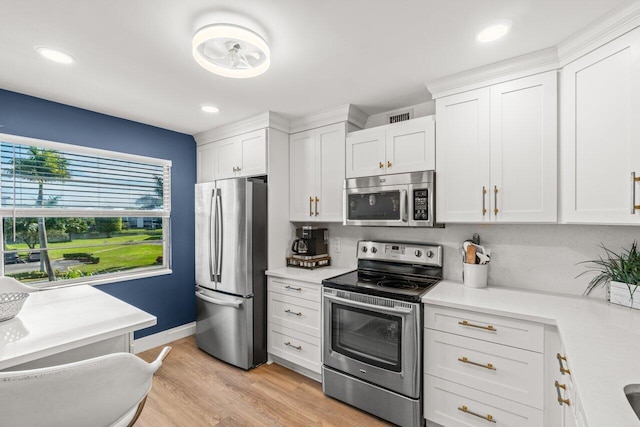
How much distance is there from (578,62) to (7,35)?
319cm

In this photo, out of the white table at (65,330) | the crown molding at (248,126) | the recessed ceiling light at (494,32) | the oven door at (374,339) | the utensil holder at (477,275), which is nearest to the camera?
the white table at (65,330)

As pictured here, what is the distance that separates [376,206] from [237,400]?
190 centimetres

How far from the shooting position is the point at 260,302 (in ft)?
9.34

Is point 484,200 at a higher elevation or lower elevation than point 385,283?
higher

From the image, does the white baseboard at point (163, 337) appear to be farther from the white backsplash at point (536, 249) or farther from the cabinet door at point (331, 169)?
the white backsplash at point (536, 249)

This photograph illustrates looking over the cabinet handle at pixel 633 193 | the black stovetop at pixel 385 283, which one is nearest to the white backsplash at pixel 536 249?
the black stovetop at pixel 385 283

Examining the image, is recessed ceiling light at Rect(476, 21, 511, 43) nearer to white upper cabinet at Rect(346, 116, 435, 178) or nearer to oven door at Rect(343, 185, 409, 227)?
white upper cabinet at Rect(346, 116, 435, 178)

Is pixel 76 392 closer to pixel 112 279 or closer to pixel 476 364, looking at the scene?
pixel 476 364

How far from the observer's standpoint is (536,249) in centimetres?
211

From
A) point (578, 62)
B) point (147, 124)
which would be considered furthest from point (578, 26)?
point (147, 124)

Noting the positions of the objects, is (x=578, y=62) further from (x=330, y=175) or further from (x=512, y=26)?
(x=330, y=175)

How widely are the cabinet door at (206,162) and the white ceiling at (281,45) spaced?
3.01 feet

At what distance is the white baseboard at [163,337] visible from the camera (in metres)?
3.09

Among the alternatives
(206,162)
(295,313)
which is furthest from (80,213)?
(295,313)
